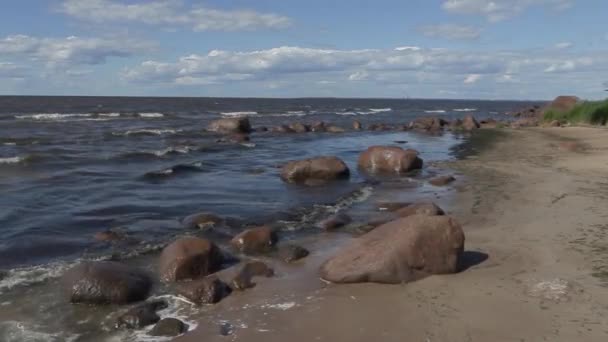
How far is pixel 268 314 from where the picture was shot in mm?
7266

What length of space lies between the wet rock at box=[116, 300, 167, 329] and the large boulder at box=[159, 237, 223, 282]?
4.46ft

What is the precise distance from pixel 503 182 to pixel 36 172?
1424cm

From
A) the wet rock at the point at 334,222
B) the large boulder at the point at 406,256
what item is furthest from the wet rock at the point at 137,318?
the wet rock at the point at 334,222

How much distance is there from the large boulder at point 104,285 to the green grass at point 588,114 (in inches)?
1514

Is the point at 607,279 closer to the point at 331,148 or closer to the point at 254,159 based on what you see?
the point at 254,159

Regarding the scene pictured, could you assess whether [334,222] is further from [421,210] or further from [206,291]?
[206,291]

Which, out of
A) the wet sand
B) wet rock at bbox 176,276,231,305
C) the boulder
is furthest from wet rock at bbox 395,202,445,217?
the boulder

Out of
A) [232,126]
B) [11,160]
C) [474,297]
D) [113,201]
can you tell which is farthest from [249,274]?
[232,126]

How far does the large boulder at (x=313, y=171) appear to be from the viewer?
18.0 meters

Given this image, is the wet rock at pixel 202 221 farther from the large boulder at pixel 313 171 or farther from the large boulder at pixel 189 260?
the large boulder at pixel 313 171

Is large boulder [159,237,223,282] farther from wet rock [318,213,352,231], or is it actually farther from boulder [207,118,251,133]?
boulder [207,118,251,133]

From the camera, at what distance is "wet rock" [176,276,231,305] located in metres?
7.78

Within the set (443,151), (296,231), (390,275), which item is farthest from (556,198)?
(443,151)

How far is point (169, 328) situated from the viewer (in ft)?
22.3
